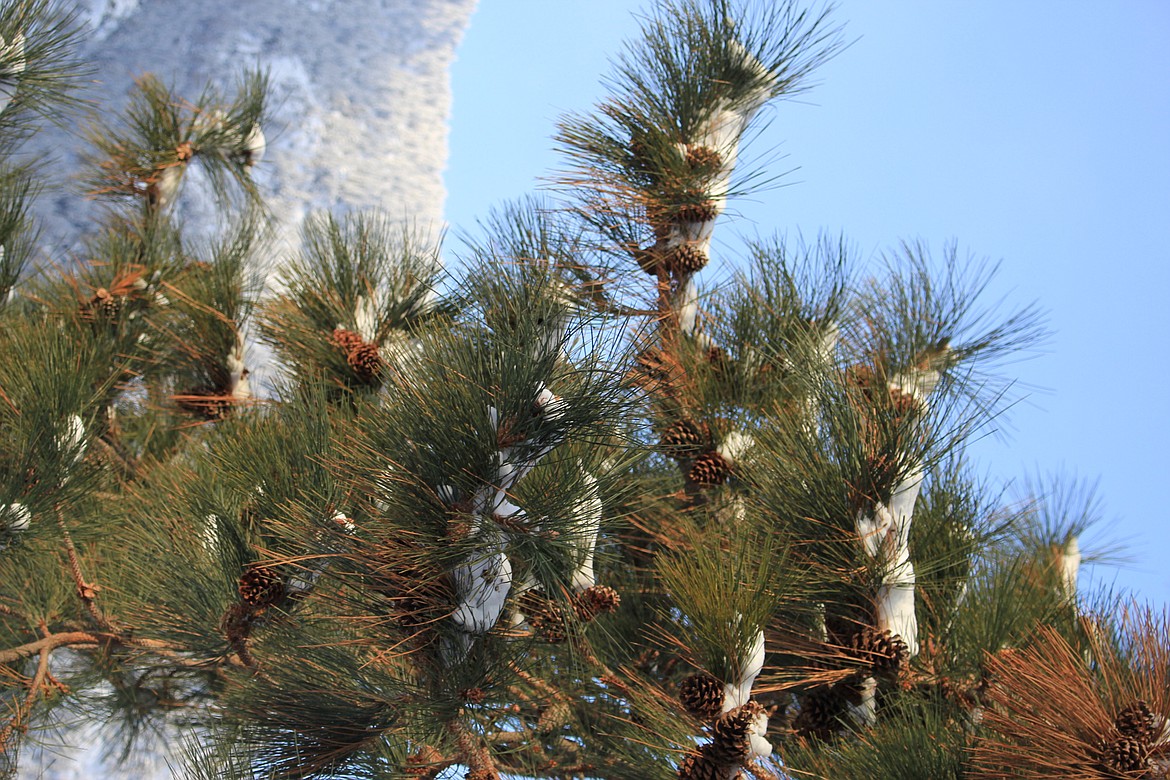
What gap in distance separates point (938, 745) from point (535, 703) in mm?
458

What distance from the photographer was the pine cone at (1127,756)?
2.39 ft

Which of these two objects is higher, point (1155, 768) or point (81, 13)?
point (81, 13)

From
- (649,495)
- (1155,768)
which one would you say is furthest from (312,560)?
(1155,768)

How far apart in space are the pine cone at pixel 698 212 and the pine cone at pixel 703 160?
37 mm

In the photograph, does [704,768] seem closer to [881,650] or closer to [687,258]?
[881,650]

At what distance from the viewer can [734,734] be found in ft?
2.78

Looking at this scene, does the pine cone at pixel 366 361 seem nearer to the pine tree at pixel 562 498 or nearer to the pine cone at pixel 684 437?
the pine tree at pixel 562 498

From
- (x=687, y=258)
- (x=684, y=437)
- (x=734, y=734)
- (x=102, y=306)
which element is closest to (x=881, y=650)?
(x=734, y=734)

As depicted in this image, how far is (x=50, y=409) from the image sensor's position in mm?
1079

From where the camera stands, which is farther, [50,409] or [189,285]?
[189,285]

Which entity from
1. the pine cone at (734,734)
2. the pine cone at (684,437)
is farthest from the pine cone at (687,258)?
the pine cone at (734,734)

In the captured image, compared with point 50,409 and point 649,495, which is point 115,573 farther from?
point 649,495

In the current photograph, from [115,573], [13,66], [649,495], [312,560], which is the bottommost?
[115,573]

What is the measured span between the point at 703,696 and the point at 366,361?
0.52 m
